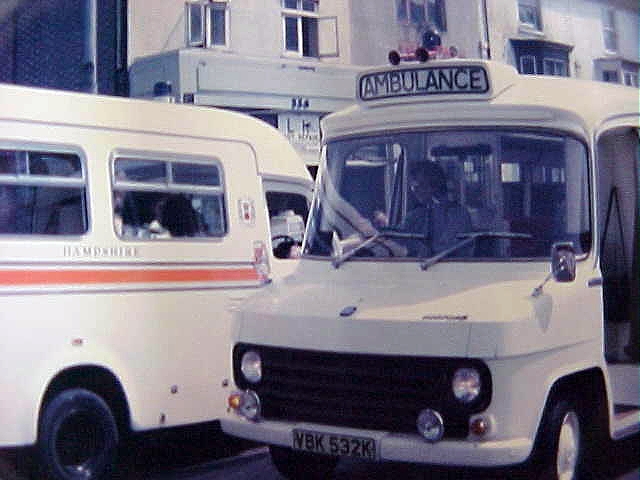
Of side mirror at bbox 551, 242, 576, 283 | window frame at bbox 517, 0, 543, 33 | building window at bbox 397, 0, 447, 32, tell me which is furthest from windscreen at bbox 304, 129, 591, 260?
building window at bbox 397, 0, 447, 32

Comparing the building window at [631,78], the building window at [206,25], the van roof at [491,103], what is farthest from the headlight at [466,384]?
the building window at [206,25]

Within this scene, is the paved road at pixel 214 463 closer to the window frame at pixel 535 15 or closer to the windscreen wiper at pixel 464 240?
the windscreen wiper at pixel 464 240

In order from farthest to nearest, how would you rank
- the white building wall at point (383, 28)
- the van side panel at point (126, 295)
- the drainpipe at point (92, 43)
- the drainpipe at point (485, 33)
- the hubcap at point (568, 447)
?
the drainpipe at point (92, 43) → the drainpipe at point (485, 33) → the white building wall at point (383, 28) → the van side panel at point (126, 295) → the hubcap at point (568, 447)

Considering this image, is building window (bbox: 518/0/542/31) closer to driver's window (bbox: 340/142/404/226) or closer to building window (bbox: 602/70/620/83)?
building window (bbox: 602/70/620/83)

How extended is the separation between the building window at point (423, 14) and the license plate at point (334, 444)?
3533 mm

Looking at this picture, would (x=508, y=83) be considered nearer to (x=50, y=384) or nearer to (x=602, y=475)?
(x=602, y=475)

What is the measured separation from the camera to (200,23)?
1097 centimetres

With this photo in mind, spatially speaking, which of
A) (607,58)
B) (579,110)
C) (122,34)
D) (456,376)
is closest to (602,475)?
(456,376)

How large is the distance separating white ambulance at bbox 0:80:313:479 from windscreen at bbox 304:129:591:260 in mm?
1526

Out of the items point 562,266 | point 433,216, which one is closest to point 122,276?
point 433,216

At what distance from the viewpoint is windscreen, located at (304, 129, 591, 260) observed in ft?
18.3

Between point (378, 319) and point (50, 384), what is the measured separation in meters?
2.36

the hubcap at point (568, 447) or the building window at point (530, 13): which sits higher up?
the building window at point (530, 13)

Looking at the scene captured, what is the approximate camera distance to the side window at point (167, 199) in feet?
22.8
